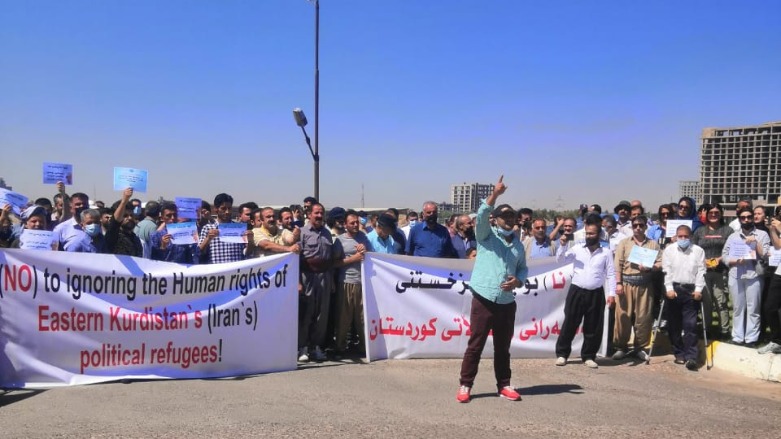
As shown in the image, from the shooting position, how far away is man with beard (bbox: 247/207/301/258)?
6.69m

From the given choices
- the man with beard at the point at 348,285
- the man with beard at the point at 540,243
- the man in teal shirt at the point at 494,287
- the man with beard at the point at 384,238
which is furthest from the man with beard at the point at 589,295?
the man with beard at the point at 348,285

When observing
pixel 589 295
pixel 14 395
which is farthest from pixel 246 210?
pixel 589 295

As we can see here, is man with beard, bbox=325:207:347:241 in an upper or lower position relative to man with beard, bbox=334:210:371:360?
upper

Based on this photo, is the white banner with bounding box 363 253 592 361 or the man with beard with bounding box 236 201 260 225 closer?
the white banner with bounding box 363 253 592 361

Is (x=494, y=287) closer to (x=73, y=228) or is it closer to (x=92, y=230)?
(x=92, y=230)

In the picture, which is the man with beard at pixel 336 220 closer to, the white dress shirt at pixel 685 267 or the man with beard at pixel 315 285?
the man with beard at pixel 315 285

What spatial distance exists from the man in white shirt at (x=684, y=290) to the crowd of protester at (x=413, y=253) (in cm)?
1

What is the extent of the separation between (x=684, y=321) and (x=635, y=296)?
642mm

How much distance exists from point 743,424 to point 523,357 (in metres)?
2.82

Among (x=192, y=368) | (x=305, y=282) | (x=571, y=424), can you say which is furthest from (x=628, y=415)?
(x=192, y=368)

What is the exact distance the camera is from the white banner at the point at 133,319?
5.29 meters

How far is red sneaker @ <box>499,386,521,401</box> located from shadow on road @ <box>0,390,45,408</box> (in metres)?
4.32

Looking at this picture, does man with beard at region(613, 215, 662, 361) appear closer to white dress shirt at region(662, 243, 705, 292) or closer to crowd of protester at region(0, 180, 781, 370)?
crowd of protester at region(0, 180, 781, 370)

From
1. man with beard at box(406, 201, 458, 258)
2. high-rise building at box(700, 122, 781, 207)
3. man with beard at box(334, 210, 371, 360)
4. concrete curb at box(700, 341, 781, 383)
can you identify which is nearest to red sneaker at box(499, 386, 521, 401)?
man with beard at box(334, 210, 371, 360)
